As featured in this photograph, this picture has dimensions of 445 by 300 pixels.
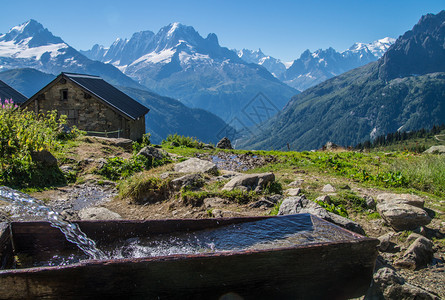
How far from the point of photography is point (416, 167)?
1106 centimetres

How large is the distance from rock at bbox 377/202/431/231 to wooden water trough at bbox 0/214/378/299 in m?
2.34

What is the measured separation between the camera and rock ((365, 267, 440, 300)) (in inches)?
174

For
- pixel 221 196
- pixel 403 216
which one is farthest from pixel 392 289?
pixel 221 196

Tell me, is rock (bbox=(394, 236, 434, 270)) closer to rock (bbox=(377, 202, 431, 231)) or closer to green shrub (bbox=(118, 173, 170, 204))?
rock (bbox=(377, 202, 431, 231))

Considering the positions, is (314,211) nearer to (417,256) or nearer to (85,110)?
(417,256)

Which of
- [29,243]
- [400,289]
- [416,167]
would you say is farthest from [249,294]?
[416,167]

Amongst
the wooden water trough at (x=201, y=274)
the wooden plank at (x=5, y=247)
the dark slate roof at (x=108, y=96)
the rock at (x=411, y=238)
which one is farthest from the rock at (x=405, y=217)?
the dark slate roof at (x=108, y=96)

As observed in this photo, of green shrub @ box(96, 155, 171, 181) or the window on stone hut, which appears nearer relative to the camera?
green shrub @ box(96, 155, 171, 181)

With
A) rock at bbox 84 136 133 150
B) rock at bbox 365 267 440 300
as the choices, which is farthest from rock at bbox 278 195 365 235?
rock at bbox 84 136 133 150

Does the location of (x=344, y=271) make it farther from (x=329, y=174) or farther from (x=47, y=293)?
(x=329, y=174)

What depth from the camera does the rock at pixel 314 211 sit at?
585 centimetres

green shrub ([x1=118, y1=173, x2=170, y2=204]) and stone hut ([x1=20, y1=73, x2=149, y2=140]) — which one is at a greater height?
stone hut ([x1=20, y1=73, x2=149, y2=140])

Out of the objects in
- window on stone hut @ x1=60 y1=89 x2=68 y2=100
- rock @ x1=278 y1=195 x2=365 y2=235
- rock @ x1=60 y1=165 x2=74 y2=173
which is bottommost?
rock @ x1=278 y1=195 x2=365 y2=235

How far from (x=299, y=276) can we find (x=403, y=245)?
2.91 meters
